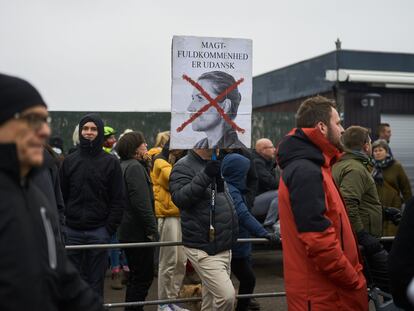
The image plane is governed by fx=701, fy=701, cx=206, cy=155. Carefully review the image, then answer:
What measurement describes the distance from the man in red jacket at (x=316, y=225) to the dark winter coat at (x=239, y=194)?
2.06m

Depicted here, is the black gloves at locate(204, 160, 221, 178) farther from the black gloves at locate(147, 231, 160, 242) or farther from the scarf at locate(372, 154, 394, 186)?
the scarf at locate(372, 154, 394, 186)

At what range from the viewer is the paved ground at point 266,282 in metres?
8.66

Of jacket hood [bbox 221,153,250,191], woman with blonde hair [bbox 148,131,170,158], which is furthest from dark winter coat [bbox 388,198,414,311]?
woman with blonde hair [bbox 148,131,170,158]

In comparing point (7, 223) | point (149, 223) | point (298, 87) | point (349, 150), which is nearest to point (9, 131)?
point (7, 223)

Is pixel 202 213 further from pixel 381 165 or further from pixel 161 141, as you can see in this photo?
pixel 381 165

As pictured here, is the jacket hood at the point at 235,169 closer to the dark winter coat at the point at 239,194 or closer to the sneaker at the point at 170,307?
the dark winter coat at the point at 239,194

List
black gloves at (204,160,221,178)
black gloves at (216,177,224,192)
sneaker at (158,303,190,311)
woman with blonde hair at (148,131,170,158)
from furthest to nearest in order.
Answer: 1. woman with blonde hair at (148,131,170,158)
2. sneaker at (158,303,190,311)
3. black gloves at (216,177,224,192)
4. black gloves at (204,160,221,178)

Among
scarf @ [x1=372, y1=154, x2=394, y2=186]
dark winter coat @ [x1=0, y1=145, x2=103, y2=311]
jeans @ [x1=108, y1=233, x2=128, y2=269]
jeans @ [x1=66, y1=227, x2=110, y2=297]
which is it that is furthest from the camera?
jeans @ [x1=108, y1=233, x2=128, y2=269]

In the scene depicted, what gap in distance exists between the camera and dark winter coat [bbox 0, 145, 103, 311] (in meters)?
2.50

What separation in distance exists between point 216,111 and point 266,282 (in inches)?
187

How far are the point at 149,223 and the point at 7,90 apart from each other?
4.79m

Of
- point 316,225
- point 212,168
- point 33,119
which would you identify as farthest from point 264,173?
point 33,119

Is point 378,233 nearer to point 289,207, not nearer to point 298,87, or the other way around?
point 289,207

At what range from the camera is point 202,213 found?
19.1 ft
